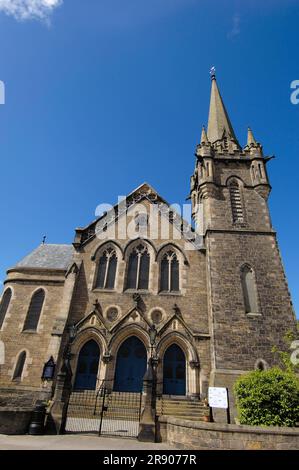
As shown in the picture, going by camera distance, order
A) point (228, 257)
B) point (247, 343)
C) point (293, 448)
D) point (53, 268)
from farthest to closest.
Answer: point (53, 268) < point (228, 257) < point (247, 343) < point (293, 448)

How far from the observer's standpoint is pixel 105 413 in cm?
1283

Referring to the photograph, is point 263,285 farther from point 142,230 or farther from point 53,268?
point 53,268

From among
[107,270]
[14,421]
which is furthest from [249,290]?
[14,421]

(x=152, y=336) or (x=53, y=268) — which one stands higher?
(x=53, y=268)

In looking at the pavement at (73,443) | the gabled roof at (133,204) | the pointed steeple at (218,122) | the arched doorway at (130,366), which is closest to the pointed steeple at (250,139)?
the pointed steeple at (218,122)

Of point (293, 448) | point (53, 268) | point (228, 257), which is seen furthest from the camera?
point (53, 268)

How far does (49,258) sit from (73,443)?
47.3 ft

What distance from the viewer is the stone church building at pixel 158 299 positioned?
14.9m

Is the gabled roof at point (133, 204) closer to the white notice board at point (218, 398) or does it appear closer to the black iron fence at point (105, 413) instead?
the black iron fence at point (105, 413)

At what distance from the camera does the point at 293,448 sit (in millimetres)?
7508

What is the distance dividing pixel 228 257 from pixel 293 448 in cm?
1111

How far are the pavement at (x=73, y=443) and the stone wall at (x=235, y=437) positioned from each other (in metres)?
0.77
